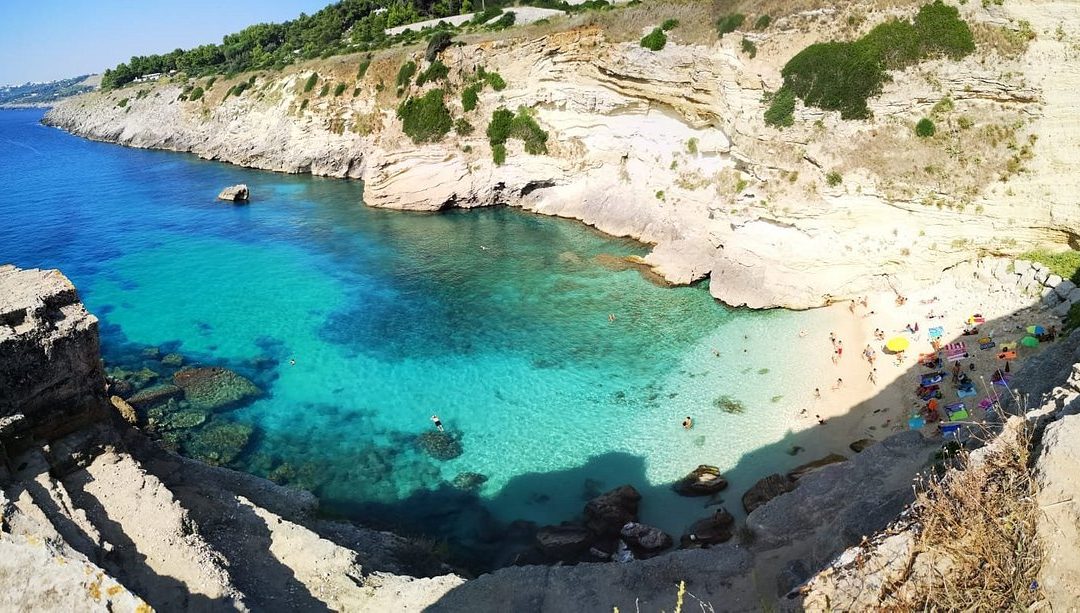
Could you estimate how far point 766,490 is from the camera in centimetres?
1723

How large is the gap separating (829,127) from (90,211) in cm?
5506

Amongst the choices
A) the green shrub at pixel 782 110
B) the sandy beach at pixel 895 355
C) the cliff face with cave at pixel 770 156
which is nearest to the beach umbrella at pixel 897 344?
the sandy beach at pixel 895 355

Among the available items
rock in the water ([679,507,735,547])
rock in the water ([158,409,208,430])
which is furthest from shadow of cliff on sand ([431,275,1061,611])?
rock in the water ([158,409,208,430])

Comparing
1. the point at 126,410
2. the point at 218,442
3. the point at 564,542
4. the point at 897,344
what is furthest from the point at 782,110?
the point at 126,410

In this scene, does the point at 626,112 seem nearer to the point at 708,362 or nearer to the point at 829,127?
the point at 829,127

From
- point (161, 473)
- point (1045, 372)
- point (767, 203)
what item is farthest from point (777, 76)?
point (161, 473)

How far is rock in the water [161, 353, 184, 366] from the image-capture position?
84.6 ft

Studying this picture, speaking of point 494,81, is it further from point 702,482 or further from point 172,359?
point 702,482

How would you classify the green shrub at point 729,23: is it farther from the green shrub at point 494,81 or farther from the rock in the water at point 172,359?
the rock in the water at point 172,359

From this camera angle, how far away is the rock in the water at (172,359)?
84.6ft

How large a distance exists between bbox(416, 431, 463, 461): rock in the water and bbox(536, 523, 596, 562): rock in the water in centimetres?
441

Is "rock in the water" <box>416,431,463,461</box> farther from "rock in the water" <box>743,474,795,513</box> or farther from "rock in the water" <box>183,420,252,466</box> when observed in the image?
"rock in the water" <box>743,474,795,513</box>

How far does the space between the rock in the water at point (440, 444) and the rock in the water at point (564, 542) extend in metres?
4.41

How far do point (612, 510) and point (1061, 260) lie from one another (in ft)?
64.5
